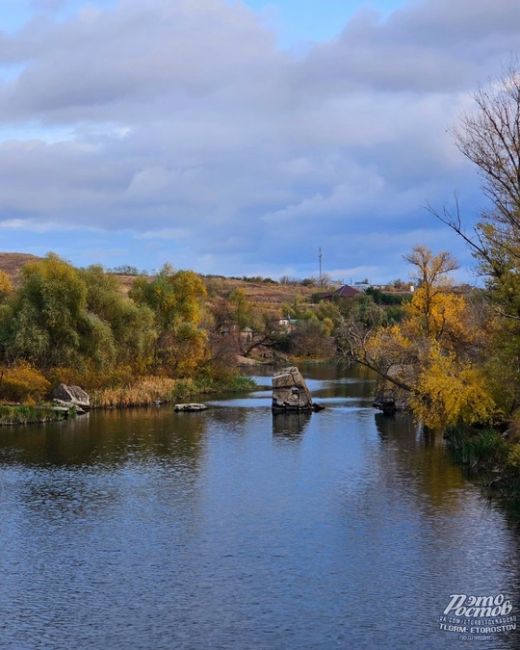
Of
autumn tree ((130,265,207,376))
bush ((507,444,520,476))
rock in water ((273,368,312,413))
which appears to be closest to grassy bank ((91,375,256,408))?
autumn tree ((130,265,207,376))

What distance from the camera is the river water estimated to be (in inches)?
695

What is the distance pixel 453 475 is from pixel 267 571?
528 inches

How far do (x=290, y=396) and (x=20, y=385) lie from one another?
1649 cm

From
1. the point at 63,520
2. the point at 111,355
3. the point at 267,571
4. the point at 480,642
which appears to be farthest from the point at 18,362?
the point at 480,642

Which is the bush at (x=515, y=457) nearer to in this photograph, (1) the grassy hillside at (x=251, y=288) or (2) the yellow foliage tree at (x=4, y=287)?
(2) the yellow foliage tree at (x=4, y=287)

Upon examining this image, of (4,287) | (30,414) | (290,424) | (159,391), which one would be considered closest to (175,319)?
(159,391)

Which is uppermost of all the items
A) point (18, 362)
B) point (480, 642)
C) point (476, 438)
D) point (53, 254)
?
point (53, 254)

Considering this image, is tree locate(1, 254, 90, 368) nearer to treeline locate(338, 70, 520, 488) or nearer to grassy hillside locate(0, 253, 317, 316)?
Answer: treeline locate(338, 70, 520, 488)

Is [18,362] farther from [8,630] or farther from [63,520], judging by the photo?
[8,630]

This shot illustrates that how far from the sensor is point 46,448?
130 ft

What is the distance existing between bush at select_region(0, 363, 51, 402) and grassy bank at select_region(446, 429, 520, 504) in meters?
26.6

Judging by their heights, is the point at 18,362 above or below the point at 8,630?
above

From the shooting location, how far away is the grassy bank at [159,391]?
56.6m

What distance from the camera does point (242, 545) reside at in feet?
76.3
